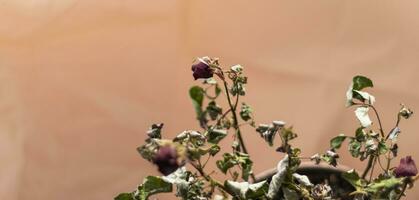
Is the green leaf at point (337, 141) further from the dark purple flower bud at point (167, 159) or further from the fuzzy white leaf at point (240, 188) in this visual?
the dark purple flower bud at point (167, 159)

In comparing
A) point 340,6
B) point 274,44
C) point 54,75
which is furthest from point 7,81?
point 340,6

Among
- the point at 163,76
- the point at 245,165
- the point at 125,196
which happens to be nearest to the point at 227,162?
the point at 245,165

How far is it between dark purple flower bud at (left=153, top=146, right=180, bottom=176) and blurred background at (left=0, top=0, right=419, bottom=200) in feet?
1.63

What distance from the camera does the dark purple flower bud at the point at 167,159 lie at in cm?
65

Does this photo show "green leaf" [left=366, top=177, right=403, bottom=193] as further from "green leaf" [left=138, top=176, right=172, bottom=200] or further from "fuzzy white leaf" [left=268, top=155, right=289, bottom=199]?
"green leaf" [left=138, top=176, right=172, bottom=200]

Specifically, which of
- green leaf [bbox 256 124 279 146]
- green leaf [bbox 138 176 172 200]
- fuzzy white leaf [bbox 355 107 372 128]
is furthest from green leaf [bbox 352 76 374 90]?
green leaf [bbox 138 176 172 200]

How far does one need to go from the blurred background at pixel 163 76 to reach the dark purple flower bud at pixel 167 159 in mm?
497

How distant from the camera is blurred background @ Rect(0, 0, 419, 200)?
1126mm

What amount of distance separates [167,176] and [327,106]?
1.66ft

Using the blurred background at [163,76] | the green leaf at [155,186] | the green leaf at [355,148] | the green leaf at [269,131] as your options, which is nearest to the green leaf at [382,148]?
the green leaf at [355,148]

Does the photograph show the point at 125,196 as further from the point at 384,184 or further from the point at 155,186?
the point at 384,184

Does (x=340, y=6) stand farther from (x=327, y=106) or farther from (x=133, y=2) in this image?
(x=133, y=2)

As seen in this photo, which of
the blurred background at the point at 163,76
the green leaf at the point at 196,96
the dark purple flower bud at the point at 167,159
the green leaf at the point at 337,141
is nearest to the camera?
the dark purple flower bud at the point at 167,159

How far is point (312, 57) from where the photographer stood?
3.81 feet
